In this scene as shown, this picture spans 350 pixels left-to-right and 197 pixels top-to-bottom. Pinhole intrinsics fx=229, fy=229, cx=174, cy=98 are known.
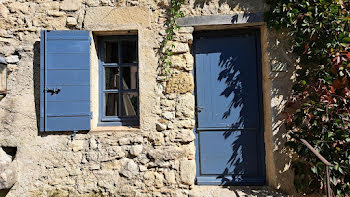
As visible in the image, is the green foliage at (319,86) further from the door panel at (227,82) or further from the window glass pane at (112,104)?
the window glass pane at (112,104)

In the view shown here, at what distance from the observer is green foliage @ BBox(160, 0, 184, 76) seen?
9.34 feet

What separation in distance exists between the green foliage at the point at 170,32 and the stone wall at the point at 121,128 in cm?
8

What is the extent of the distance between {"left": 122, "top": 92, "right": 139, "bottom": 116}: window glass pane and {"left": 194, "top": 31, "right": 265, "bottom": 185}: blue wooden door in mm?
841

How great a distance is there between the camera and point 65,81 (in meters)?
2.81

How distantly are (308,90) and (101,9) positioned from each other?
2712mm

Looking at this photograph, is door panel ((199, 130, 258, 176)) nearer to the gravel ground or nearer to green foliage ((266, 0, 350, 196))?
the gravel ground

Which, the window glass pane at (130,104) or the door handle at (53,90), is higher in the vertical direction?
the door handle at (53,90)

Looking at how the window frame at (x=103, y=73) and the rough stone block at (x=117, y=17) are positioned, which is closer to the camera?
the rough stone block at (x=117, y=17)

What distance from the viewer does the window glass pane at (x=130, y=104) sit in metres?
3.09

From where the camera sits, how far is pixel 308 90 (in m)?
2.68

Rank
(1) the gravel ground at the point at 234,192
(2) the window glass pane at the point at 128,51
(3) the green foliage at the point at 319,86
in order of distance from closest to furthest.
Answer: (3) the green foliage at the point at 319,86, (1) the gravel ground at the point at 234,192, (2) the window glass pane at the point at 128,51

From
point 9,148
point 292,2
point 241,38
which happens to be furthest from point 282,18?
point 9,148

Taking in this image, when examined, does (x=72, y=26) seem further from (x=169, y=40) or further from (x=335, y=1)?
(x=335, y=1)

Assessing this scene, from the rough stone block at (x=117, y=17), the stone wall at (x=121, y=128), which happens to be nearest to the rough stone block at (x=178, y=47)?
the stone wall at (x=121, y=128)
